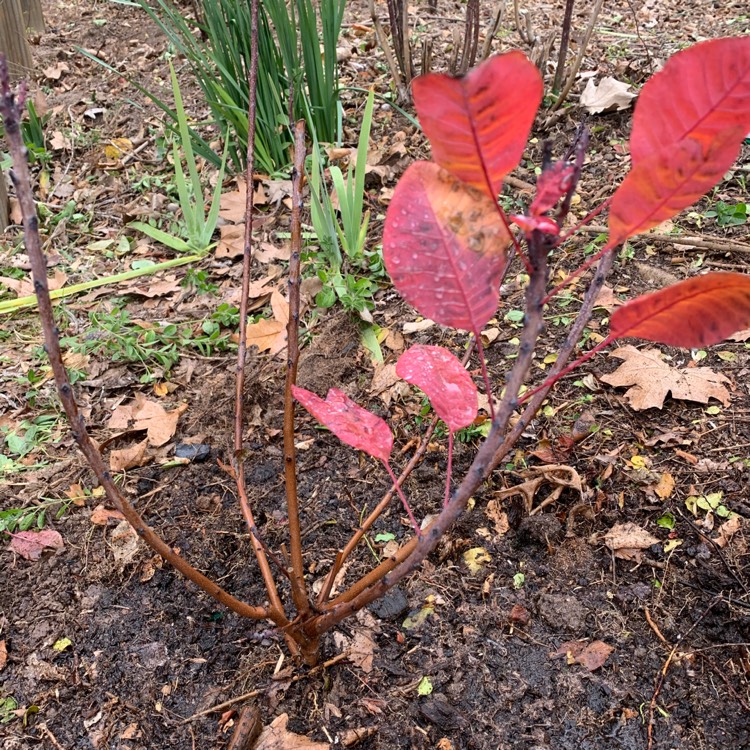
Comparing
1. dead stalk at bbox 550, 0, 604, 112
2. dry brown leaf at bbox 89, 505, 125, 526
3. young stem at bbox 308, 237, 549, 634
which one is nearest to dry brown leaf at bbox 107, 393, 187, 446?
dry brown leaf at bbox 89, 505, 125, 526

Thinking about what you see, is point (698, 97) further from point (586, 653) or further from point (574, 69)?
point (574, 69)

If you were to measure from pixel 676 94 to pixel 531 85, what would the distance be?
6.0 inches

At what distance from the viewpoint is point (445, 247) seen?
66cm

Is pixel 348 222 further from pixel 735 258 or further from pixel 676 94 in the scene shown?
pixel 676 94

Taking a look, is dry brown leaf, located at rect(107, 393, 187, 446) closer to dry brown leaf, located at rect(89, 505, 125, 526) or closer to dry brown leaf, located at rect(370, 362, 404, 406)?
dry brown leaf, located at rect(89, 505, 125, 526)

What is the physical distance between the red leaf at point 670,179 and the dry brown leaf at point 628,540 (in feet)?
2.87

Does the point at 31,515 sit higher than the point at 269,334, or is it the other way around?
the point at 269,334

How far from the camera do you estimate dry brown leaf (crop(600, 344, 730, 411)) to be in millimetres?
1510

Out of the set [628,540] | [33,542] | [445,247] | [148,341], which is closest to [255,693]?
[33,542]

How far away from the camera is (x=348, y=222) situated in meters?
1.98

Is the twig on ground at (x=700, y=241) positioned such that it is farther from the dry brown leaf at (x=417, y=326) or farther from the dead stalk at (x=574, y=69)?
the dead stalk at (x=574, y=69)

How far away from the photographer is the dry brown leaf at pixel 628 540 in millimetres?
1276

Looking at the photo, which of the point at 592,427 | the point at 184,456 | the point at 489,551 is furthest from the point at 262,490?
the point at 592,427

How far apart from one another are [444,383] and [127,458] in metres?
1.01
